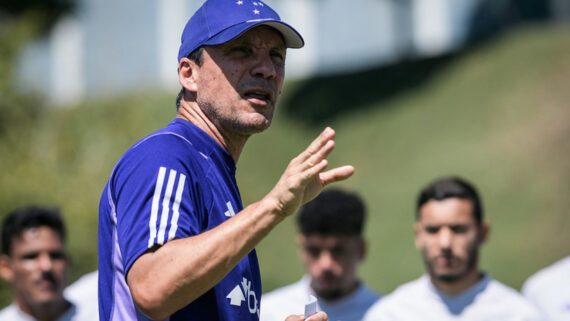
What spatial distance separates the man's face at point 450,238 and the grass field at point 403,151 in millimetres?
4498

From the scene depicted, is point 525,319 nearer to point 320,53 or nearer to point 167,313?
point 167,313

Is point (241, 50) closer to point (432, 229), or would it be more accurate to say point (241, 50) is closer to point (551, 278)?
point (432, 229)

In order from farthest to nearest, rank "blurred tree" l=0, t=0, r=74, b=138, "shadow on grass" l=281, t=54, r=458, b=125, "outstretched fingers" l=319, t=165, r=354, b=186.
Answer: "shadow on grass" l=281, t=54, r=458, b=125, "blurred tree" l=0, t=0, r=74, b=138, "outstretched fingers" l=319, t=165, r=354, b=186

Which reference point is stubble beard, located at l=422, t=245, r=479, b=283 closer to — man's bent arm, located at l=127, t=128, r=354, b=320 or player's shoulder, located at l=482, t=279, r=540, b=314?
player's shoulder, located at l=482, t=279, r=540, b=314

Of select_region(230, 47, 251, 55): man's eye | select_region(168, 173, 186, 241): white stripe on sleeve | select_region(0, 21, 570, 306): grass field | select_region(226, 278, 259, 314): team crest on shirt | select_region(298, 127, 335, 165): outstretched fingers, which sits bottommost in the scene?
select_region(0, 21, 570, 306): grass field

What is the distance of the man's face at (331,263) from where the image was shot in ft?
18.6

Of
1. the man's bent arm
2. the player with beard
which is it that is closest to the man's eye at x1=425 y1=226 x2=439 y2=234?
the player with beard

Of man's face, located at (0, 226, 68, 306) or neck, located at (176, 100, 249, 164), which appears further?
man's face, located at (0, 226, 68, 306)

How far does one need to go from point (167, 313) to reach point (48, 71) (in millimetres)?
22028

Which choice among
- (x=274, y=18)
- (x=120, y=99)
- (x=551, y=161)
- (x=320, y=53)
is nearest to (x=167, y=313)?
(x=274, y=18)

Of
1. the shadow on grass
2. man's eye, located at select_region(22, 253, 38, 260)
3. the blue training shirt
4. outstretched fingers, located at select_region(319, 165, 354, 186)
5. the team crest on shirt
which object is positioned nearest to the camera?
the blue training shirt

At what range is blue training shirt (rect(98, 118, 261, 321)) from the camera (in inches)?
89.4

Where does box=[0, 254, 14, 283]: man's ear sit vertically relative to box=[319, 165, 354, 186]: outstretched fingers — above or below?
below

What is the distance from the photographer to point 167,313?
2.21 metres
